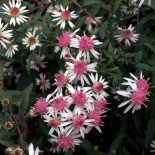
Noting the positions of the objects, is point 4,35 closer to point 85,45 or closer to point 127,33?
point 85,45

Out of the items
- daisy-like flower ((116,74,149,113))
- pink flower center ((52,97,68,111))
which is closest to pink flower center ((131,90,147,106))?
daisy-like flower ((116,74,149,113))

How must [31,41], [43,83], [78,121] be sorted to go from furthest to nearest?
[43,83] < [31,41] < [78,121]

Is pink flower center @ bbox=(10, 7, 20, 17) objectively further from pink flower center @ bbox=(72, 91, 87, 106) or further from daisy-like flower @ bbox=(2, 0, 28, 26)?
pink flower center @ bbox=(72, 91, 87, 106)

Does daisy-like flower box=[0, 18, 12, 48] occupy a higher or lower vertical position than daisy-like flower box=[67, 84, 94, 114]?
higher

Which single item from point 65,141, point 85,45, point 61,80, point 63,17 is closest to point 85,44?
point 85,45

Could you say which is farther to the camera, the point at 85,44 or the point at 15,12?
the point at 15,12

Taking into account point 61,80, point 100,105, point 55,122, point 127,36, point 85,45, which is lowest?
point 55,122
